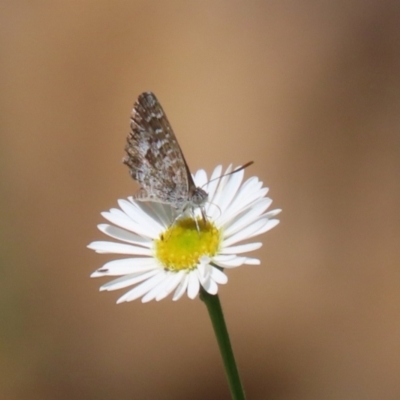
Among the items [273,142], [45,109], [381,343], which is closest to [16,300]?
[45,109]

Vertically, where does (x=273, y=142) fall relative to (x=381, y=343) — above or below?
above

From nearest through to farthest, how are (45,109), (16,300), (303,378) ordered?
(303,378) < (16,300) < (45,109)

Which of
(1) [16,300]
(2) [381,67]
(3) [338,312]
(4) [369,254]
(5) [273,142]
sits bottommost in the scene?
(3) [338,312]

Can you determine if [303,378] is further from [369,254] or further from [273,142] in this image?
[273,142]

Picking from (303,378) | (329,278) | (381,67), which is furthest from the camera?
(381,67)

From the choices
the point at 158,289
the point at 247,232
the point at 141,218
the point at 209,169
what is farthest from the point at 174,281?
the point at 209,169

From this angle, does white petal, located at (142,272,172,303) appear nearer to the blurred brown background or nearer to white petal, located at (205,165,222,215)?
white petal, located at (205,165,222,215)

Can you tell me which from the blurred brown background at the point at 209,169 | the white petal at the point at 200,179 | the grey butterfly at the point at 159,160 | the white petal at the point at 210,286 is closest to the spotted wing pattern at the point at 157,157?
the grey butterfly at the point at 159,160

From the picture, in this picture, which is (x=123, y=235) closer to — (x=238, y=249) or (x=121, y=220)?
(x=121, y=220)
